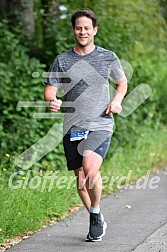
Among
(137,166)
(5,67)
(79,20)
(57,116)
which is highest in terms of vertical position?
(79,20)

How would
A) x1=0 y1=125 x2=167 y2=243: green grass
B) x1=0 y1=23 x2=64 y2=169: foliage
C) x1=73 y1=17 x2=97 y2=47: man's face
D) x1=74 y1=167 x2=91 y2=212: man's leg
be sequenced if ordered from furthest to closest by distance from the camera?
x1=0 y1=23 x2=64 y2=169: foliage → x1=0 y1=125 x2=167 y2=243: green grass → x1=74 y1=167 x2=91 y2=212: man's leg → x1=73 y1=17 x2=97 y2=47: man's face

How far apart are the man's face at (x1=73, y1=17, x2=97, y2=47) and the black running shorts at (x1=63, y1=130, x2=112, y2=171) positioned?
2.56 feet

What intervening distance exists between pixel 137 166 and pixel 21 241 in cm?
436

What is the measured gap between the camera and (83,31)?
639 cm

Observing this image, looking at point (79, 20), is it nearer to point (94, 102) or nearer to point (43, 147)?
point (94, 102)

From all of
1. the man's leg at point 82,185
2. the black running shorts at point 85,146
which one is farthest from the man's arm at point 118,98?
the man's leg at point 82,185

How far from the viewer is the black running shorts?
640 cm

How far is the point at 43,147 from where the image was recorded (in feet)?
32.7

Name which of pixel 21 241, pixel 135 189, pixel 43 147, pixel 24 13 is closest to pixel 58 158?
pixel 43 147

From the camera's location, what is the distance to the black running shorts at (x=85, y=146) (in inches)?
252

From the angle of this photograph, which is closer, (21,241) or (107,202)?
(21,241)

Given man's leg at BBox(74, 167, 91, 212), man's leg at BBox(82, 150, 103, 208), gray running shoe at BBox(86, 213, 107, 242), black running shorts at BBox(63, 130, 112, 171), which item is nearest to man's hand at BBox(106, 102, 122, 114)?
black running shorts at BBox(63, 130, 112, 171)

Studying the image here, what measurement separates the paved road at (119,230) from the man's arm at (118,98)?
3.76 ft

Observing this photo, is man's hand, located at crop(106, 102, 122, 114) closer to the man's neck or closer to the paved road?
the man's neck
